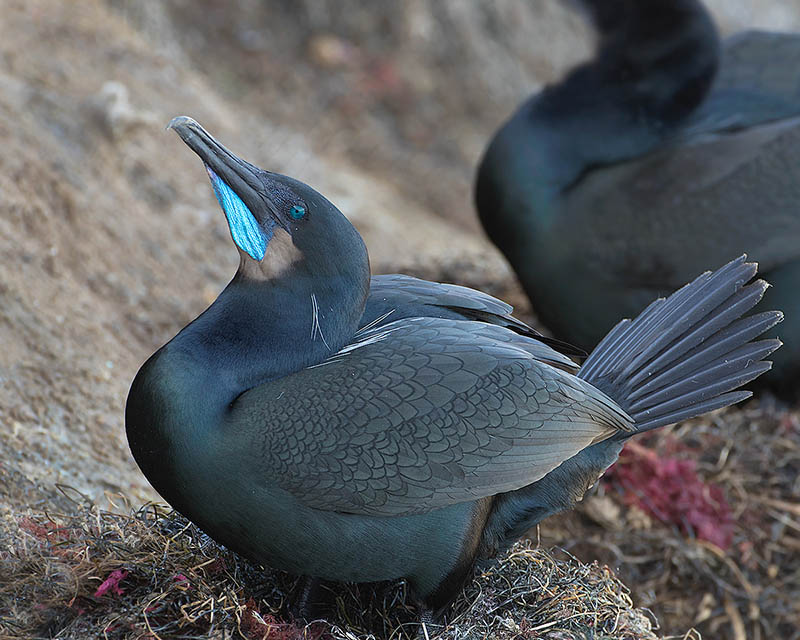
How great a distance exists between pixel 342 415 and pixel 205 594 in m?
0.55

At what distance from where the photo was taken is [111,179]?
4.83 metres

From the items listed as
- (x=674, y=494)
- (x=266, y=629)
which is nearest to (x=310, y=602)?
(x=266, y=629)

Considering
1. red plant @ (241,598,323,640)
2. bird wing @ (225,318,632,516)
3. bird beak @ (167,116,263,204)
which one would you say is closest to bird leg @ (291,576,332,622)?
red plant @ (241,598,323,640)

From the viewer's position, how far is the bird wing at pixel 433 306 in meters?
2.77

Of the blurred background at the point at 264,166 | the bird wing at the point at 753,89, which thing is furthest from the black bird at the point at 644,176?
the blurred background at the point at 264,166

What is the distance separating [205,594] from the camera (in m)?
2.46

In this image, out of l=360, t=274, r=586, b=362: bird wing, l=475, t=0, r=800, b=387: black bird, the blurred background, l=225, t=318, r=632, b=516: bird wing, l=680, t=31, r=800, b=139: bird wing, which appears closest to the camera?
l=225, t=318, r=632, b=516: bird wing

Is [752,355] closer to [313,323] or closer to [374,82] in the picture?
[313,323]

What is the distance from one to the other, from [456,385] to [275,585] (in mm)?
804

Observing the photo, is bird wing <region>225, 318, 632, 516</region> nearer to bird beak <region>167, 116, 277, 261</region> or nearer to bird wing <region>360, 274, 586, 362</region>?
bird wing <region>360, 274, 586, 362</region>

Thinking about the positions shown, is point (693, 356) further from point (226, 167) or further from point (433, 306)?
point (226, 167)

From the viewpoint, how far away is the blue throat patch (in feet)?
8.20

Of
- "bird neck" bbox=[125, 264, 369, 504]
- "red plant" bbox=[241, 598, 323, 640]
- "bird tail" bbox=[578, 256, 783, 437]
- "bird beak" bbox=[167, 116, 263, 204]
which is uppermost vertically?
"bird beak" bbox=[167, 116, 263, 204]

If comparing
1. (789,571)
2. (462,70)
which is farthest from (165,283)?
(462,70)
